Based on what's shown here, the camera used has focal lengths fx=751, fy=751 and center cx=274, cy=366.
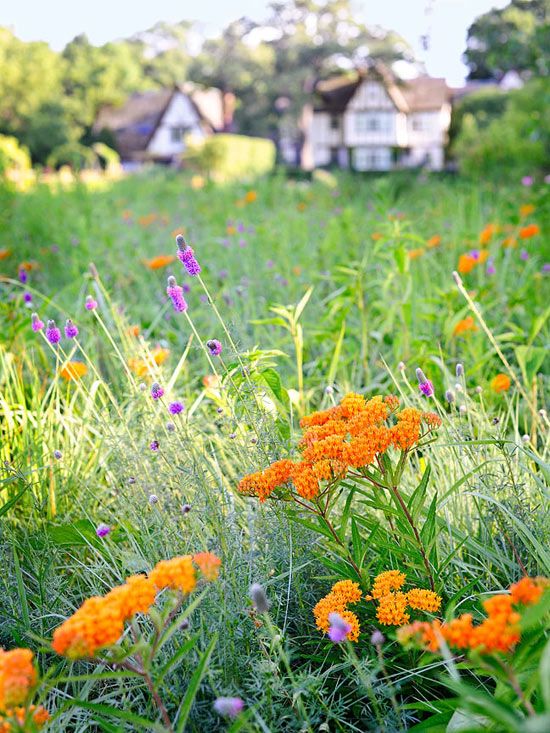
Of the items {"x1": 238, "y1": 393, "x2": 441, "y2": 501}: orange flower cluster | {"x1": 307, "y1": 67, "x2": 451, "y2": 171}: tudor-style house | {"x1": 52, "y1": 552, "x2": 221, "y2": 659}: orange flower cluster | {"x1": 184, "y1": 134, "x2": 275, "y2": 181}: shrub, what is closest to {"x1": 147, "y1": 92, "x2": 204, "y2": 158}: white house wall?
{"x1": 307, "y1": 67, "x2": 451, "y2": 171}: tudor-style house

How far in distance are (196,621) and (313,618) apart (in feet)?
0.80

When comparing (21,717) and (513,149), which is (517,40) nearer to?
Result: (513,149)

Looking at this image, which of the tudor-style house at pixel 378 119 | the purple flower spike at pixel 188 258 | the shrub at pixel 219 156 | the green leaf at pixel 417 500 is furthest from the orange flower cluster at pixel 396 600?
the tudor-style house at pixel 378 119

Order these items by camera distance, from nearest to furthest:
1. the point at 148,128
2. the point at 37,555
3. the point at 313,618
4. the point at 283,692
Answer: the point at 283,692, the point at 313,618, the point at 37,555, the point at 148,128

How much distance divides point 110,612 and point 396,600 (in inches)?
19.1

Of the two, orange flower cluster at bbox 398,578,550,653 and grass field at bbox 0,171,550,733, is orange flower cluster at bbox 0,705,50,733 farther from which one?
orange flower cluster at bbox 398,578,550,653

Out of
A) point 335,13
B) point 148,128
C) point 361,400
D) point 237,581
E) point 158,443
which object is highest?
point 335,13

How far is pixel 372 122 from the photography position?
40.2 metres

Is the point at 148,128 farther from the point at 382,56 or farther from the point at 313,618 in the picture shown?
the point at 313,618

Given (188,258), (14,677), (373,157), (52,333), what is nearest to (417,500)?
(188,258)

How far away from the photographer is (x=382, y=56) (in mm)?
34750

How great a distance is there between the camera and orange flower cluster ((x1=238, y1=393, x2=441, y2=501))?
1.15 m

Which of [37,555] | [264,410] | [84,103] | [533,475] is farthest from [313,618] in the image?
[84,103]

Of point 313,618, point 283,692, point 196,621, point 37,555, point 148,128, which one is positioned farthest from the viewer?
point 148,128
